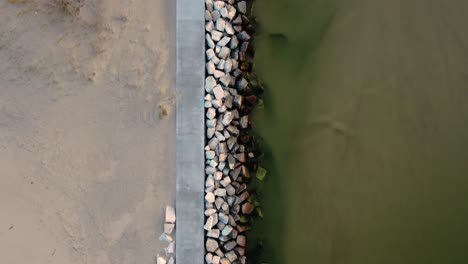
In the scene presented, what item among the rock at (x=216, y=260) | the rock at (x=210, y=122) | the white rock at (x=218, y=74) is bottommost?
the rock at (x=216, y=260)

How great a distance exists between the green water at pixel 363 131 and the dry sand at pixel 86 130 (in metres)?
0.45

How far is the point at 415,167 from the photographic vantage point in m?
1.66

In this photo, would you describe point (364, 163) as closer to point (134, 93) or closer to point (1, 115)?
point (134, 93)

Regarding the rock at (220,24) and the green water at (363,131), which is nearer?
the rock at (220,24)

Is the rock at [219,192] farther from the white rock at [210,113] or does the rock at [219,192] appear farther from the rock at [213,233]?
the white rock at [210,113]

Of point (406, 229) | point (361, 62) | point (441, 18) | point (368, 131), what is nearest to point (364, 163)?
point (368, 131)

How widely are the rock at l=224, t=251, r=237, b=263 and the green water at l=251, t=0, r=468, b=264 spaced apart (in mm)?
155

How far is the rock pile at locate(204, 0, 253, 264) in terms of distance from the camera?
153cm

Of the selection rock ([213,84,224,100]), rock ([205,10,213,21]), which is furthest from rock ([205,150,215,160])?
rock ([205,10,213,21])

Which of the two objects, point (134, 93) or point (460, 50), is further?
point (460, 50)

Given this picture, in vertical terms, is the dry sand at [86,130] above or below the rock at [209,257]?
above

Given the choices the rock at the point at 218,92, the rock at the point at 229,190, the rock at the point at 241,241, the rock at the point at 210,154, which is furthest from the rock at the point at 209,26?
the rock at the point at 241,241

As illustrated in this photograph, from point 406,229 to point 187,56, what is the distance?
1.19 metres

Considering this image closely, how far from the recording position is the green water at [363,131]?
165 cm
